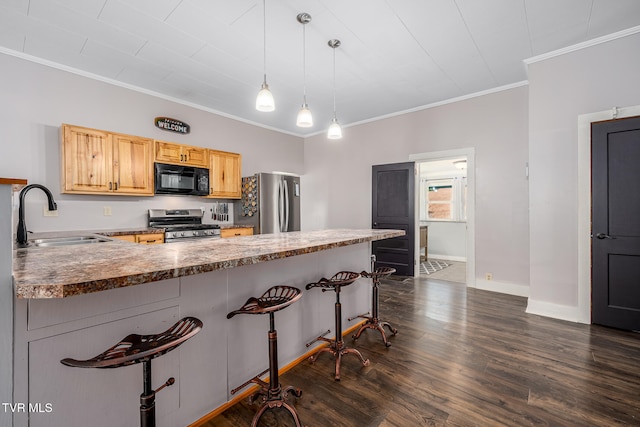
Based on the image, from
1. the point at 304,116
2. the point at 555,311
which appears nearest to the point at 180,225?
the point at 304,116

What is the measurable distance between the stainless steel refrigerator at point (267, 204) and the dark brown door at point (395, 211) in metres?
1.55

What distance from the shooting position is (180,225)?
403cm

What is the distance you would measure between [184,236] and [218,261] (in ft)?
9.48

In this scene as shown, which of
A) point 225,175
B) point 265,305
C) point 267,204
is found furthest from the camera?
point 267,204

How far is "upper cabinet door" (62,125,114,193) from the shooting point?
10.1 feet


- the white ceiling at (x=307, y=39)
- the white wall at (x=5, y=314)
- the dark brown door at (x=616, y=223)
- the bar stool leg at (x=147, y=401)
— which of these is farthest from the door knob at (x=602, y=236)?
the white wall at (x=5, y=314)

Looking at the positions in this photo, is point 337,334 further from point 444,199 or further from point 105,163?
point 444,199

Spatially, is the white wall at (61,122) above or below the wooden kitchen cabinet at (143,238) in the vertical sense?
above

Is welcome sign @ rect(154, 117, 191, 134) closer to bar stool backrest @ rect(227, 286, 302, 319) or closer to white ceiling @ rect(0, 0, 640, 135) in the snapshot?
white ceiling @ rect(0, 0, 640, 135)

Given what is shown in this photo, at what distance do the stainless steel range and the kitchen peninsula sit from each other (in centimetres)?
216

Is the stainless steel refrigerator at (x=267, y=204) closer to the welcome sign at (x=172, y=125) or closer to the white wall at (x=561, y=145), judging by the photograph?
the welcome sign at (x=172, y=125)

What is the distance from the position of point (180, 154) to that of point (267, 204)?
1.51 m

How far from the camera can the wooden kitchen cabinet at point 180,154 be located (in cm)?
383

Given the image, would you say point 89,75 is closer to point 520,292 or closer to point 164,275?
point 164,275
